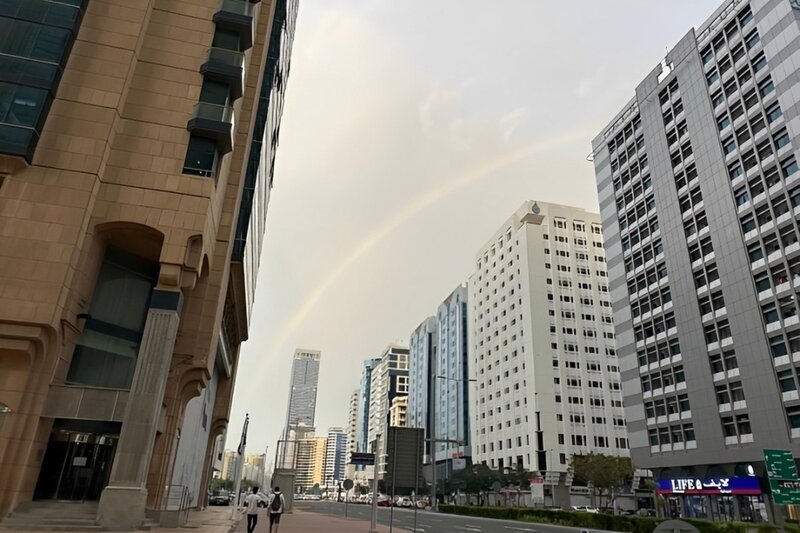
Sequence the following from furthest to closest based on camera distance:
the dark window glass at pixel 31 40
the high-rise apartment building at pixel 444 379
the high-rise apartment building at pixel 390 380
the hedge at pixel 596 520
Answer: the high-rise apartment building at pixel 390 380 < the high-rise apartment building at pixel 444 379 < the hedge at pixel 596 520 < the dark window glass at pixel 31 40

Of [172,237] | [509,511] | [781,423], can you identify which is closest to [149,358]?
[172,237]

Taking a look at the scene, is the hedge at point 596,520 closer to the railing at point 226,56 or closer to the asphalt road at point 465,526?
the asphalt road at point 465,526

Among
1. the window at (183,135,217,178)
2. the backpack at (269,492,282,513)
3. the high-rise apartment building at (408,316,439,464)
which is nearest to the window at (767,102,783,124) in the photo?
the window at (183,135,217,178)

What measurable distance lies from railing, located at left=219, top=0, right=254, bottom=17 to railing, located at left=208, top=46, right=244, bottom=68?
248cm

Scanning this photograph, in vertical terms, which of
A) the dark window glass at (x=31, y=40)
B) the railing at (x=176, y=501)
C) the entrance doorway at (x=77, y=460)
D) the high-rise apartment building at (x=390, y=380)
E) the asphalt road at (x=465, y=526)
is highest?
the high-rise apartment building at (x=390, y=380)

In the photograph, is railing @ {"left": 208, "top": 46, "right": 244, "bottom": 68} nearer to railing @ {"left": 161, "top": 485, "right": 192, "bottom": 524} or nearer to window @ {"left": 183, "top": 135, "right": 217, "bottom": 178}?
window @ {"left": 183, "top": 135, "right": 217, "bottom": 178}

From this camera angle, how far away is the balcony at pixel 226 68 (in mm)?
25938

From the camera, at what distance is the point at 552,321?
91.4m

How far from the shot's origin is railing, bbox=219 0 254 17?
90.3 ft

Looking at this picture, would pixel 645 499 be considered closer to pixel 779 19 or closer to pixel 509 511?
pixel 509 511

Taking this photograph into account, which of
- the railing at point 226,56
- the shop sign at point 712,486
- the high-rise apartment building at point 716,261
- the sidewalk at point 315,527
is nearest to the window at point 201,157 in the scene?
the railing at point 226,56

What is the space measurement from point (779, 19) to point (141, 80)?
53.2 meters

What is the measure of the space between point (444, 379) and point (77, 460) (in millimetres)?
113851

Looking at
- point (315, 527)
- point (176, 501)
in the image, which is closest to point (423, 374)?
point (315, 527)
